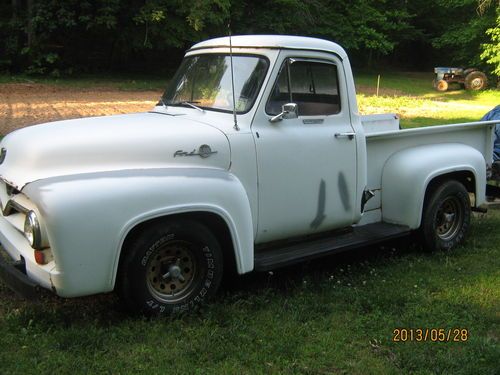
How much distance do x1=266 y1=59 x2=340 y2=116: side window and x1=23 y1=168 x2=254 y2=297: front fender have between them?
1.06 m

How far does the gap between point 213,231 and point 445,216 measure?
2.76 meters

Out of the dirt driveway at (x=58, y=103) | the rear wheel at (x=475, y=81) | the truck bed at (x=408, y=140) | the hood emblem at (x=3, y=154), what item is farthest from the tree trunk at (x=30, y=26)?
the hood emblem at (x=3, y=154)

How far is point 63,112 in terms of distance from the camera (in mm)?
14547

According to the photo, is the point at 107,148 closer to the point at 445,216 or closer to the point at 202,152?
the point at 202,152

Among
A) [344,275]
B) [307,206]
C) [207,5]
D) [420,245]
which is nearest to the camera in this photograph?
[307,206]

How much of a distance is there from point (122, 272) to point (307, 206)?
162cm

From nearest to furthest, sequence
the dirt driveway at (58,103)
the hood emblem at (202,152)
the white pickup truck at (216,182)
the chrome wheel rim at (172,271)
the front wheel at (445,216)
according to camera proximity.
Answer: the white pickup truck at (216,182), the chrome wheel rim at (172,271), the hood emblem at (202,152), the front wheel at (445,216), the dirt driveway at (58,103)

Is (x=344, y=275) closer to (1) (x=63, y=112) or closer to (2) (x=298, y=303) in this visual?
(2) (x=298, y=303)

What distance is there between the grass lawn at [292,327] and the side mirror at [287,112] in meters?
1.35

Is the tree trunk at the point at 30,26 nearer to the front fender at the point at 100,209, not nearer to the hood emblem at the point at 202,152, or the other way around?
the hood emblem at the point at 202,152

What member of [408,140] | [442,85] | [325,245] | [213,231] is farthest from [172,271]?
[442,85]

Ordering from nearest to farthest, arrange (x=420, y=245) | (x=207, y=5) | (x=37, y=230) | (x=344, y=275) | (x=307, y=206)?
(x=37, y=230) → (x=307, y=206) → (x=344, y=275) → (x=420, y=245) → (x=207, y=5)

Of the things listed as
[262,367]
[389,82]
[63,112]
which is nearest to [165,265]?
[262,367]

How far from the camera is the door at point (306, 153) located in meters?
4.34
